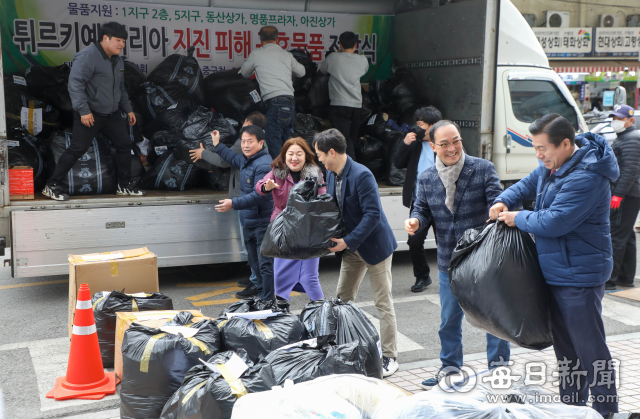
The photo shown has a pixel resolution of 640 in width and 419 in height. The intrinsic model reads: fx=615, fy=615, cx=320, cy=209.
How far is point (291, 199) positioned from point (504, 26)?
166 inches

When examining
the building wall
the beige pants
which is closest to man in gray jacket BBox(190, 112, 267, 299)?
the beige pants

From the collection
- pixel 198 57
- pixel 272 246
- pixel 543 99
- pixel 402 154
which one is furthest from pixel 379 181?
pixel 272 246

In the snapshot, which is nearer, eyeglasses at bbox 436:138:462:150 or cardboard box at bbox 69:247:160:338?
eyeglasses at bbox 436:138:462:150

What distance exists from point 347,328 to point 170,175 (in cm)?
371

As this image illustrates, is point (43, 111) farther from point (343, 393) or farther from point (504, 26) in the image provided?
point (343, 393)

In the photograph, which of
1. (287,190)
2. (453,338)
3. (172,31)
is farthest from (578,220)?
(172,31)

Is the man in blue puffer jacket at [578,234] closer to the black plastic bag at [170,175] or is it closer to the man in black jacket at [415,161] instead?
the man in black jacket at [415,161]

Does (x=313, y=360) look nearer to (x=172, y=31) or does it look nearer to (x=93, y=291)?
(x=93, y=291)

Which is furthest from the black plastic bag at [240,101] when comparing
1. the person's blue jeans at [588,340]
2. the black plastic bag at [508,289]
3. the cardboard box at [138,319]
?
the person's blue jeans at [588,340]

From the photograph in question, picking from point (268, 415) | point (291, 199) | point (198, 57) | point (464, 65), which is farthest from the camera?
point (198, 57)

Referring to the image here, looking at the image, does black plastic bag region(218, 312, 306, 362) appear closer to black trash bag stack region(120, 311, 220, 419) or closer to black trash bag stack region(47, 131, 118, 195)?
black trash bag stack region(120, 311, 220, 419)

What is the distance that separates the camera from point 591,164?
287 cm

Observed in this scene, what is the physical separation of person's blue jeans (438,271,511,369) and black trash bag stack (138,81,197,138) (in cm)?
416

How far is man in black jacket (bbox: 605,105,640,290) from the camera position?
6094 millimetres
